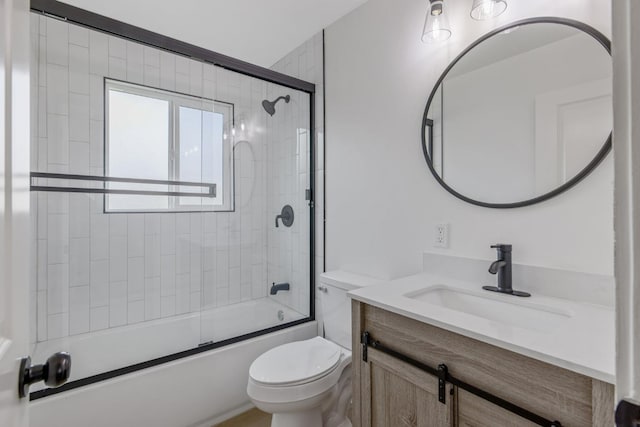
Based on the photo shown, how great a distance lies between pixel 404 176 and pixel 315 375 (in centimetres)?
105

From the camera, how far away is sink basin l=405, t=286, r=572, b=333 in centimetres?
103

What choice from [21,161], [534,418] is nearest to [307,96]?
[21,161]

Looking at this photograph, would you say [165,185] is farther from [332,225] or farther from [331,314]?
[331,314]

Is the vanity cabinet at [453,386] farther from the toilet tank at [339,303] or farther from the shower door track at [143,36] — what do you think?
the shower door track at [143,36]

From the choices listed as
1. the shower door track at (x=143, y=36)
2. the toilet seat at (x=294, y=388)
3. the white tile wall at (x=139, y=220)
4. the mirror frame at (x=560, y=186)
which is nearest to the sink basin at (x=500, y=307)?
the mirror frame at (x=560, y=186)

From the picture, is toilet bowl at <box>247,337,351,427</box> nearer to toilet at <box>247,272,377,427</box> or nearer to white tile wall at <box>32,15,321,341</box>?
toilet at <box>247,272,377,427</box>

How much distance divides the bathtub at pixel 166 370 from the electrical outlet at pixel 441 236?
1137mm

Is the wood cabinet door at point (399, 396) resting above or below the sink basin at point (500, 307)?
below

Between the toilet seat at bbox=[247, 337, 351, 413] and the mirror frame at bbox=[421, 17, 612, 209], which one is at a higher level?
the mirror frame at bbox=[421, 17, 612, 209]

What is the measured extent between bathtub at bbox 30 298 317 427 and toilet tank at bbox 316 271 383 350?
0.38 meters

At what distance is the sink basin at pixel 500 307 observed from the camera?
3.38 ft

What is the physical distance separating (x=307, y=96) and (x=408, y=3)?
90cm

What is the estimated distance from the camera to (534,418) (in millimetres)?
748

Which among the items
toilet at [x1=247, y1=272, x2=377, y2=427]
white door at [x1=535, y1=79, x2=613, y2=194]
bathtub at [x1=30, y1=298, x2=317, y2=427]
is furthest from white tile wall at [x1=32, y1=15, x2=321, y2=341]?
white door at [x1=535, y1=79, x2=613, y2=194]
